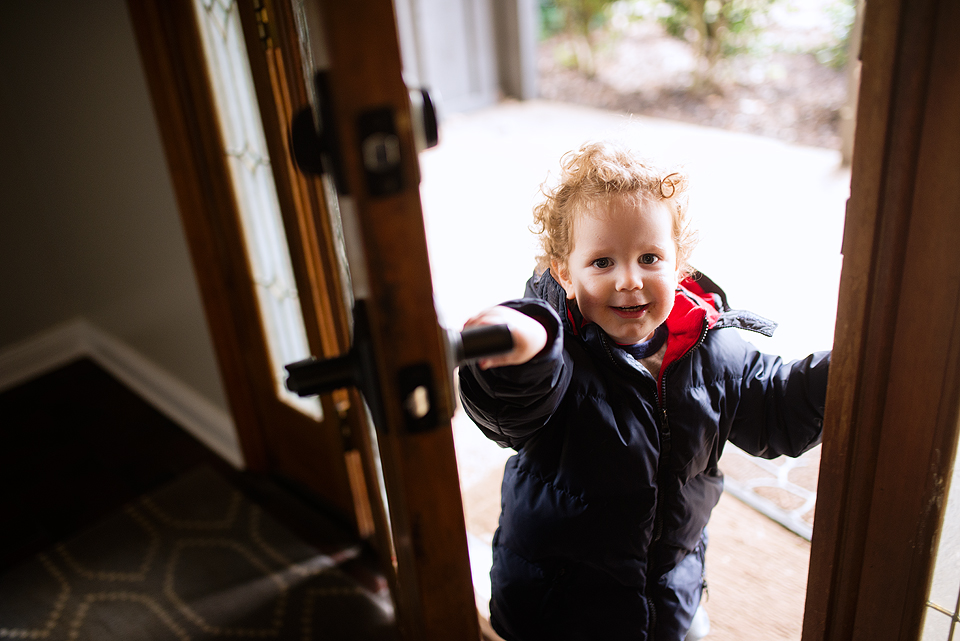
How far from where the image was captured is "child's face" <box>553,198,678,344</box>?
0.90 m

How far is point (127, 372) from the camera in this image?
2.92 meters

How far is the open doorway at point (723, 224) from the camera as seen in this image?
1367 mm

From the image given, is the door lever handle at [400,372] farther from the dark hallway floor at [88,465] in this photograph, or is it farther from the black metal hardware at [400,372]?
the dark hallway floor at [88,465]

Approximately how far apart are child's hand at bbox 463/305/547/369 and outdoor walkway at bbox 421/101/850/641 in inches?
12.4

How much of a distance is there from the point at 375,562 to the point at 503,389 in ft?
4.55

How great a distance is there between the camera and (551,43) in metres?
6.53

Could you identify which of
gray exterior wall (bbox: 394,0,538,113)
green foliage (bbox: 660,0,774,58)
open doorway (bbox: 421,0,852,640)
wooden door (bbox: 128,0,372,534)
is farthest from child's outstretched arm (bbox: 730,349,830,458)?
green foliage (bbox: 660,0,774,58)

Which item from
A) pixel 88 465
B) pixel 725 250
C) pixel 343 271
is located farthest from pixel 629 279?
pixel 88 465

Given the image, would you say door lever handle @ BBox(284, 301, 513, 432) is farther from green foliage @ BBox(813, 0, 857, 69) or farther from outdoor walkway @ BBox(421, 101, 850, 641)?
green foliage @ BBox(813, 0, 857, 69)

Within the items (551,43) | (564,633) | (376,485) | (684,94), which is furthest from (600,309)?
(551,43)

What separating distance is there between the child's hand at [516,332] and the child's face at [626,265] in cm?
21

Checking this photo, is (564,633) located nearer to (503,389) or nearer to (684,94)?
(503,389)

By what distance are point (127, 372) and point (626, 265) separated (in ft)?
8.33

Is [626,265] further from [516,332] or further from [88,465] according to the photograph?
[88,465]
